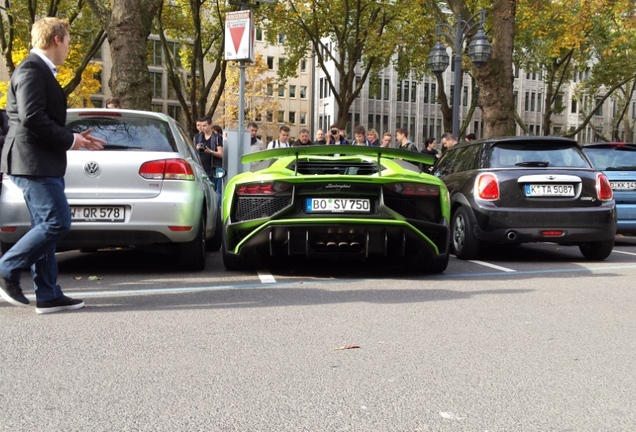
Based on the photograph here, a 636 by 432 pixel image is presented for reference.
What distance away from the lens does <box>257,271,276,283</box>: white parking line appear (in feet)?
23.7

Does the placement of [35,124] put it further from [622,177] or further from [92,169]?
[622,177]

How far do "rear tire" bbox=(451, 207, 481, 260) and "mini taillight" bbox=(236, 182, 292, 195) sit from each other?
3.18 meters

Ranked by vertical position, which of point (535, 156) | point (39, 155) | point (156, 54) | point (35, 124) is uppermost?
point (156, 54)

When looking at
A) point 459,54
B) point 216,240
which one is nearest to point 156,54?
point 459,54

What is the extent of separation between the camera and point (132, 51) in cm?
1491

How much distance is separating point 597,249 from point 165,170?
5.23 metres

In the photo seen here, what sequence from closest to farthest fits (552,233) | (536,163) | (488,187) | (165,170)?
(165,170) < (552,233) < (488,187) < (536,163)

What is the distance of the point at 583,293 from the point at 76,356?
4.24m

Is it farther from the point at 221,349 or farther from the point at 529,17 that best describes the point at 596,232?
the point at 529,17

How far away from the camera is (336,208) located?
23.1ft

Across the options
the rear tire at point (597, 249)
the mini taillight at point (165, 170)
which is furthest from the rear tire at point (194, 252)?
the rear tire at point (597, 249)

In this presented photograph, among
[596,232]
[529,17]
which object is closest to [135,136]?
[596,232]

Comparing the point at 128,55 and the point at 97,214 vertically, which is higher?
the point at 128,55

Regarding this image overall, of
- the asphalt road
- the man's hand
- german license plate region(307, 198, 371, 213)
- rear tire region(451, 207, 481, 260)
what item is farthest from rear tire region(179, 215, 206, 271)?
rear tire region(451, 207, 481, 260)
